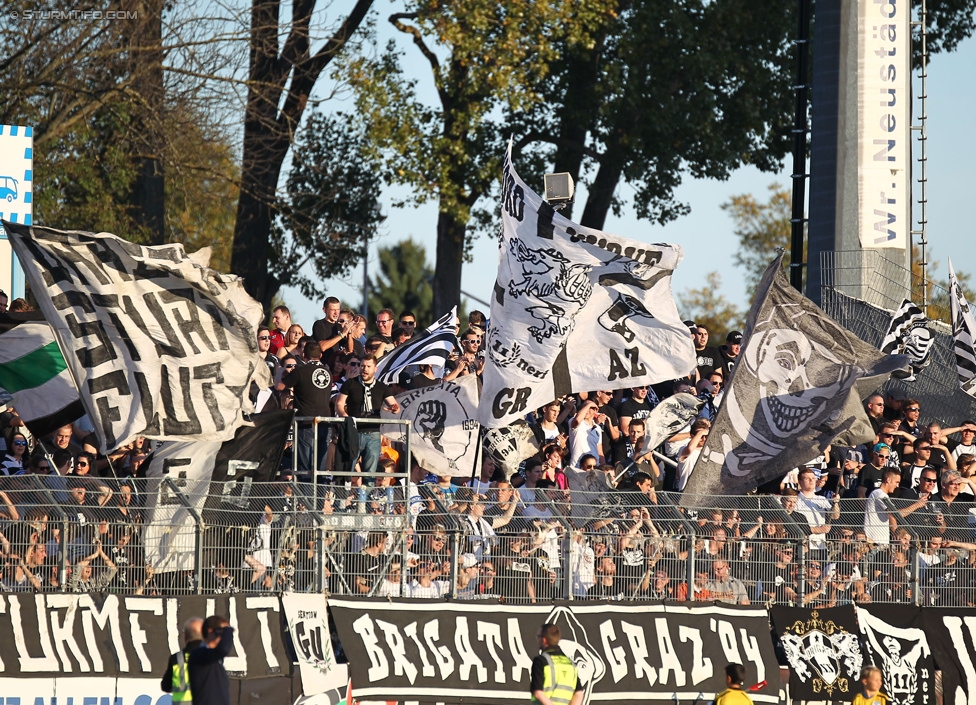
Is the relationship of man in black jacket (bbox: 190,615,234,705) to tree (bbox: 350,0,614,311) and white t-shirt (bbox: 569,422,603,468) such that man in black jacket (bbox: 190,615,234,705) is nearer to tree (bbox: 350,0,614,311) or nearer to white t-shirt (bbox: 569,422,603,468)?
white t-shirt (bbox: 569,422,603,468)

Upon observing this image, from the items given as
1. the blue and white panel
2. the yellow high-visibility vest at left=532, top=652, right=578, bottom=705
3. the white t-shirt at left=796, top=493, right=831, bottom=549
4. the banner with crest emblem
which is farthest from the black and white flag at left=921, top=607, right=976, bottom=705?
the blue and white panel

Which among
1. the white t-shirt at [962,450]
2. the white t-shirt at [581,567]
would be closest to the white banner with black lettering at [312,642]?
the white t-shirt at [581,567]

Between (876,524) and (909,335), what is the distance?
20.0 ft

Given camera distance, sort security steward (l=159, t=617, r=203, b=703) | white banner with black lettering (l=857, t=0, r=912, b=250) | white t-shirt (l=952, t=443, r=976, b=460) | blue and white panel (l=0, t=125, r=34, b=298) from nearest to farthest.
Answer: security steward (l=159, t=617, r=203, b=703)
white t-shirt (l=952, t=443, r=976, b=460)
blue and white panel (l=0, t=125, r=34, b=298)
white banner with black lettering (l=857, t=0, r=912, b=250)

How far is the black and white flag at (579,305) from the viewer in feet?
52.0

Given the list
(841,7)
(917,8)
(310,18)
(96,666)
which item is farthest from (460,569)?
(917,8)

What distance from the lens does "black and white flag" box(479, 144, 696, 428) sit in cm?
1585

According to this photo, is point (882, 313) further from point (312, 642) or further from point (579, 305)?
point (312, 642)

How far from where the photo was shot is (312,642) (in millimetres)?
14195

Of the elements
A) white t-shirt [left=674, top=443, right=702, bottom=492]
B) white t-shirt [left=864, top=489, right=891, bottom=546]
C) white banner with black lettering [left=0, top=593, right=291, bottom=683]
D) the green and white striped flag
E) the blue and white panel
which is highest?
the blue and white panel

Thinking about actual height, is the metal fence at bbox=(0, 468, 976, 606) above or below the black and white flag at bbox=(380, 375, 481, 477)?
below

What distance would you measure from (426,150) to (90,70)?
7.46 m

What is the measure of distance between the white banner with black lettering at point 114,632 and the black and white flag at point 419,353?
497 centimetres

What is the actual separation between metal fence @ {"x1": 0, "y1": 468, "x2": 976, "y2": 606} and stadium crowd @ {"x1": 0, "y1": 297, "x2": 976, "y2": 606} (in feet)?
0.06
